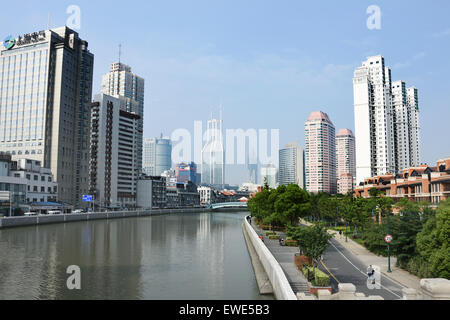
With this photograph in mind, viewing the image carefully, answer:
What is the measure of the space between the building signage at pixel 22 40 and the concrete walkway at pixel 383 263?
14378 centimetres

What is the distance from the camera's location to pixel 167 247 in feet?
194

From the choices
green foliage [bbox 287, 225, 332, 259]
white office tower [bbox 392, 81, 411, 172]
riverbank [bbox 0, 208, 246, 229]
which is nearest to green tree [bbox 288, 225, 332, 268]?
green foliage [bbox 287, 225, 332, 259]

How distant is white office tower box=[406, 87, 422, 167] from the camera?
17462 cm

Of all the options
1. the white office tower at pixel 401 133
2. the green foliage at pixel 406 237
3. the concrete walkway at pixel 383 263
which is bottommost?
the concrete walkway at pixel 383 263

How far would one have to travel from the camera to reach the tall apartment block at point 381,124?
165m

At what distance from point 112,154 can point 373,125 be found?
128234 millimetres

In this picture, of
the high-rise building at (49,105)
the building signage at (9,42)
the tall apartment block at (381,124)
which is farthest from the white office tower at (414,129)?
the building signage at (9,42)

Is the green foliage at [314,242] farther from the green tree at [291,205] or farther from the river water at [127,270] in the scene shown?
the green tree at [291,205]

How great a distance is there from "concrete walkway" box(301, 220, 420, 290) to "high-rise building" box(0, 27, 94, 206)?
4742 inches

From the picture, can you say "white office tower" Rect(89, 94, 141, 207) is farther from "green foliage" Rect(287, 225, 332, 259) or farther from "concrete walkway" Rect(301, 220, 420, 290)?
"green foliage" Rect(287, 225, 332, 259)

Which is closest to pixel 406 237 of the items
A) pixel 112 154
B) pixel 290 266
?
pixel 290 266
